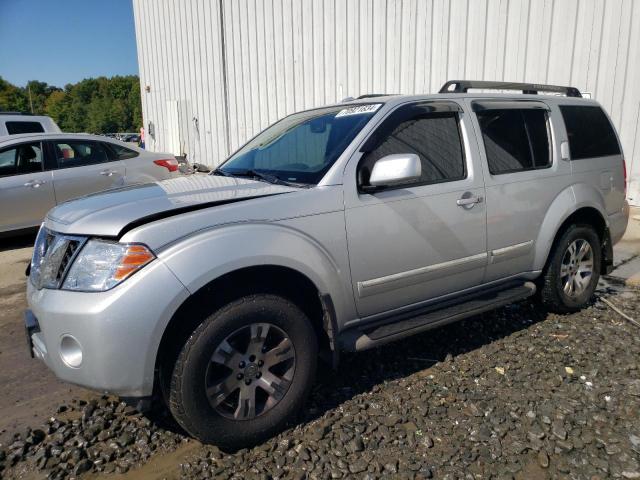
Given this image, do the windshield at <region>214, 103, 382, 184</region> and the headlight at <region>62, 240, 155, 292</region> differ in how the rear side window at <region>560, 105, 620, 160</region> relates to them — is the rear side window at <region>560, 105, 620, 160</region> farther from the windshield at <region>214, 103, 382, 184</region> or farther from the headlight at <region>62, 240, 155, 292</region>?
the headlight at <region>62, 240, 155, 292</region>

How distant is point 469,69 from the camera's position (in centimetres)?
A: 916

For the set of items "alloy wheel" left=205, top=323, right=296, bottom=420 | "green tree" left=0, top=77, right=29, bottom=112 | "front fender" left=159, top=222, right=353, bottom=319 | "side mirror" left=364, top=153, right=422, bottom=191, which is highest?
"green tree" left=0, top=77, right=29, bottom=112

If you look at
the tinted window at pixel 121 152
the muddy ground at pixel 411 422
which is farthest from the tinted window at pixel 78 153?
the muddy ground at pixel 411 422

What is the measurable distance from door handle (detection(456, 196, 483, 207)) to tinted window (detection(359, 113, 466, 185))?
156mm

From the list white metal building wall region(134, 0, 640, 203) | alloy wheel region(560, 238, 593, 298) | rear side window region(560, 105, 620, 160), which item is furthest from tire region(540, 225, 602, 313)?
white metal building wall region(134, 0, 640, 203)

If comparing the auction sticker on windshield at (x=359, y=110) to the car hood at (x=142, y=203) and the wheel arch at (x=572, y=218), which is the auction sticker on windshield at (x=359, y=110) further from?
the wheel arch at (x=572, y=218)

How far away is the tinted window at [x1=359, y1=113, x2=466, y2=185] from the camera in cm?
325

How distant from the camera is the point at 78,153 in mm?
7617

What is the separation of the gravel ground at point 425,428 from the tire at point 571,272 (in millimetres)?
537

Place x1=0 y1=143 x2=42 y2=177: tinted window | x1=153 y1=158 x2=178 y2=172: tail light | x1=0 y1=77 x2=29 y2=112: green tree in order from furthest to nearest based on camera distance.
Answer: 1. x1=0 y1=77 x2=29 y2=112: green tree
2. x1=153 y1=158 x2=178 y2=172: tail light
3. x1=0 y1=143 x2=42 y2=177: tinted window

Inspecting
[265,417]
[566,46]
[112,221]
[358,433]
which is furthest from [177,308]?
[566,46]

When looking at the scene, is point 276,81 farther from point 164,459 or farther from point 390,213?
point 164,459

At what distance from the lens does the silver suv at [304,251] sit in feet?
7.82

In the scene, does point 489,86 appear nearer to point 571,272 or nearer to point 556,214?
point 556,214
